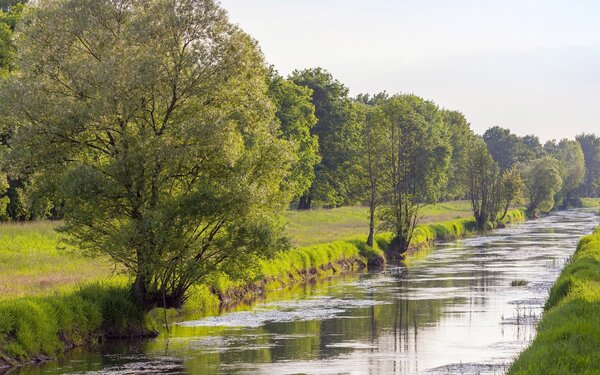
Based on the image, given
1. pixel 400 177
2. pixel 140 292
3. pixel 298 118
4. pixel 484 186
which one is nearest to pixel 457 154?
pixel 484 186

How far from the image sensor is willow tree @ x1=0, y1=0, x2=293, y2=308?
3347 cm

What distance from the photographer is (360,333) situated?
35.4 meters

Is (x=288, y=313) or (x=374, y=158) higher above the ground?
(x=374, y=158)

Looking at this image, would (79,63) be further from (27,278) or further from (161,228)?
(27,278)

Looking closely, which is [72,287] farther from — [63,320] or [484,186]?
[484,186]

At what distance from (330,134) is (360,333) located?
7988cm

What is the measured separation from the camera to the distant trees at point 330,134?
112m

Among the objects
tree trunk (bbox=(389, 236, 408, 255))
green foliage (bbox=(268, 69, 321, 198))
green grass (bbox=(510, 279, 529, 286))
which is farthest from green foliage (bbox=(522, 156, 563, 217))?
green grass (bbox=(510, 279, 529, 286))

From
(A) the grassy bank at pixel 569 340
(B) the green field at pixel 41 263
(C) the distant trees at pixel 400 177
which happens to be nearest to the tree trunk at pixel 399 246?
(C) the distant trees at pixel 400 177

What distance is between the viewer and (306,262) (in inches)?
2242

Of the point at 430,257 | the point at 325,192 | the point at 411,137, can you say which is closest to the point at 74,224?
the point at 430,257

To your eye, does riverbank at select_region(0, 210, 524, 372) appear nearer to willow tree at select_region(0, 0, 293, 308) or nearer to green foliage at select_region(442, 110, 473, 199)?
willow tree at select_region(0, 0, 293, 308)

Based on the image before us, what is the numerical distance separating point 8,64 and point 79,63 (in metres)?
32.1

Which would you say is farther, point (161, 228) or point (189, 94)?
point (189, 94)
